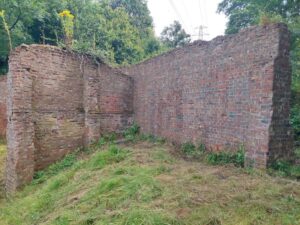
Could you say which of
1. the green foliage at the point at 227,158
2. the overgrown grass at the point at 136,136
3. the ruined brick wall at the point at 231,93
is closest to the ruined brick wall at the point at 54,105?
the overgrown grass at the point at 136,136

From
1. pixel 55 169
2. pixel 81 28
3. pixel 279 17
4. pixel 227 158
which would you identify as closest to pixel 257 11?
pixel 279 17

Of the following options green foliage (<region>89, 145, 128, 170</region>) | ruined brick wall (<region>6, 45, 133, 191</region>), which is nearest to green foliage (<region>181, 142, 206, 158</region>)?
green foliage (<region>89, 145, 128, 170</region>)

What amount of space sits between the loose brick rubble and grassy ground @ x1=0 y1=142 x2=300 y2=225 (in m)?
0.89

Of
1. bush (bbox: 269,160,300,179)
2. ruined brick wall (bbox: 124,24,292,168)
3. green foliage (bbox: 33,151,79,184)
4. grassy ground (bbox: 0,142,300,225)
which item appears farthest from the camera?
green foliage (bbox: 33,151,79,184)

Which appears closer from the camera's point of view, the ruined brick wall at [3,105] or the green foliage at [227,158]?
the green foliage at [227,158]

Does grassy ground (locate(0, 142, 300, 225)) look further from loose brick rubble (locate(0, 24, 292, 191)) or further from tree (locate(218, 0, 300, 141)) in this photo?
tree (locate(218, 0, 300, 141))

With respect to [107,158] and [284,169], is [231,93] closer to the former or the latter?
[284,169]

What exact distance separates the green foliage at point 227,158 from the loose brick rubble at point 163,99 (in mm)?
146

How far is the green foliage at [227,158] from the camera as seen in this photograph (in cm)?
520

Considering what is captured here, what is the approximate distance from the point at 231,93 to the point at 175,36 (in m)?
13.1

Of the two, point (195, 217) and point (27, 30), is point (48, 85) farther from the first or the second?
point (27, 30)

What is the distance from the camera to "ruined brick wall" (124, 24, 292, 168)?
4.75m

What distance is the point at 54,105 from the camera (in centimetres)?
792

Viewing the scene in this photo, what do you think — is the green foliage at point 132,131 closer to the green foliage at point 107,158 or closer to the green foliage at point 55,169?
the green foliage at point 55,169
